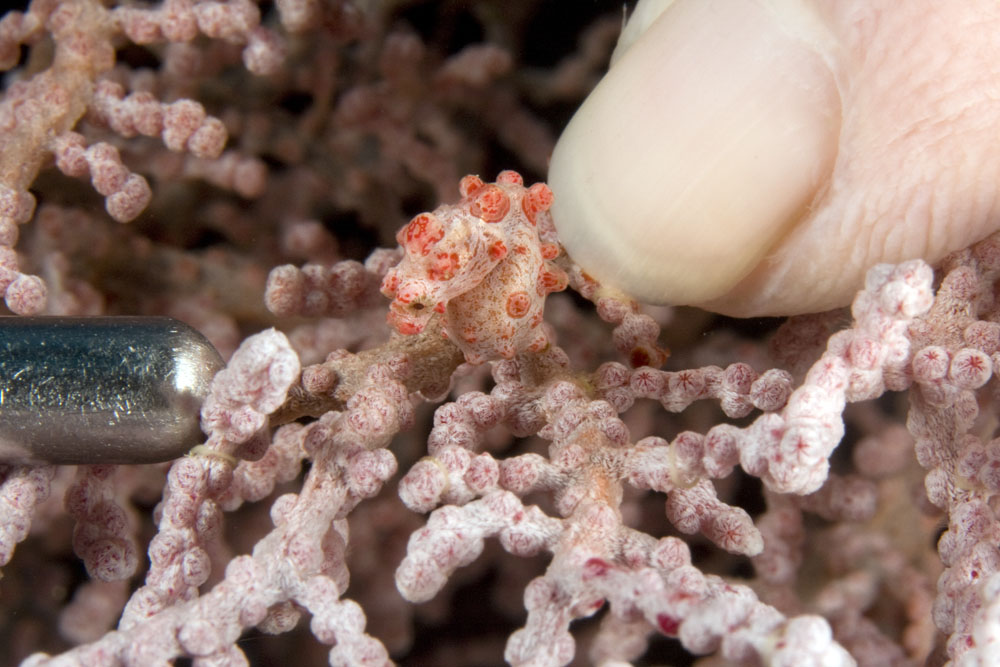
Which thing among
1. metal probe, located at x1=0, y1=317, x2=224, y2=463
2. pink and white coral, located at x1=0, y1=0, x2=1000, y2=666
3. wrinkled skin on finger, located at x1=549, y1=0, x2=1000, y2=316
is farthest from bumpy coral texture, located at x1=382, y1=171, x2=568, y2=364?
metal probe, located at x1=0, y1=317, x2=224, y2=463

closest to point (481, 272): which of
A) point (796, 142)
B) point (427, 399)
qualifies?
point (427, 399)

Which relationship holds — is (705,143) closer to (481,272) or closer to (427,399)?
(481,272)

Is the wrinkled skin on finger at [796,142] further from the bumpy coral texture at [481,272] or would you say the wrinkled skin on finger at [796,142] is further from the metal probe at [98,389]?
the metal probe at [98,389]

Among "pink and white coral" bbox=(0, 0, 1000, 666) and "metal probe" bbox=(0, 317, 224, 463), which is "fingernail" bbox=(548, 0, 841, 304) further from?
"metal probe" bbox=(0, 317, 224, 463)

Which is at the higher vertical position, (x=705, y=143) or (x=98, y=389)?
(x=705, y=143)

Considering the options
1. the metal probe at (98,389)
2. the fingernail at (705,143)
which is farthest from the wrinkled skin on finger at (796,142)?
the metal probe at (98,389)

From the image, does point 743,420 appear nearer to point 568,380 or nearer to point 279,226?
point 568,380
